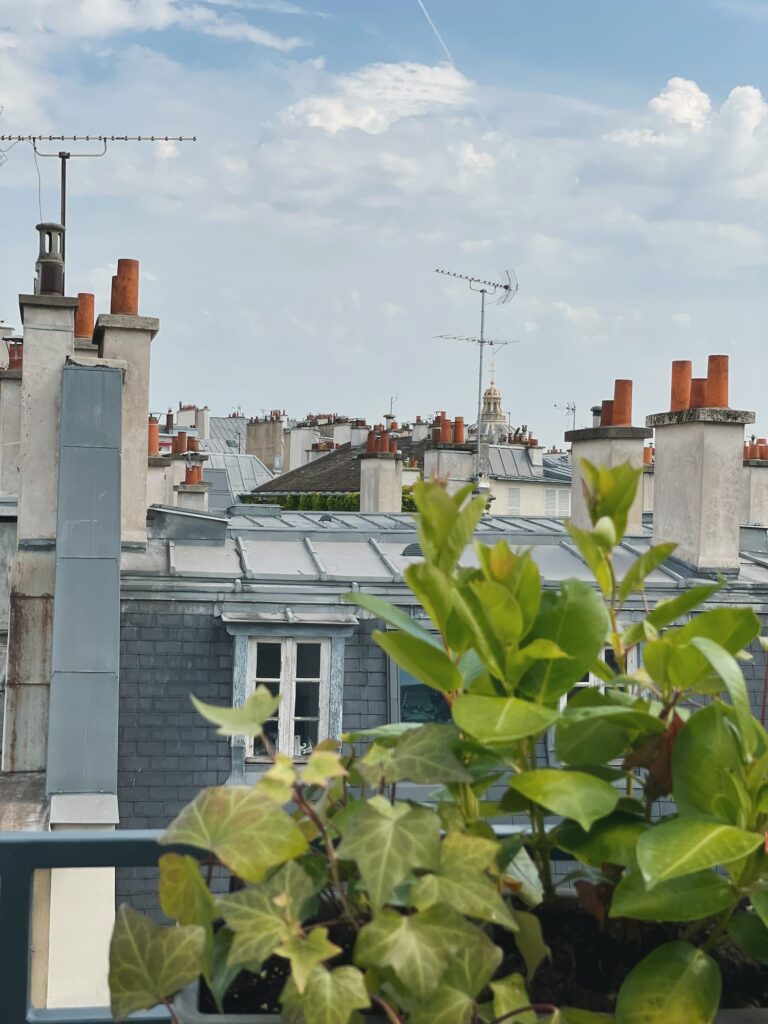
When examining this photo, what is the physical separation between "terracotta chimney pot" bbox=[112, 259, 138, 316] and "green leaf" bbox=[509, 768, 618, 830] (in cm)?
798

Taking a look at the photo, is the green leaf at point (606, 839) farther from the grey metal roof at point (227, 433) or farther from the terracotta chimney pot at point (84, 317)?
the grey metal roof at point (227, 433)

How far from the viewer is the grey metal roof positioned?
2163 inches

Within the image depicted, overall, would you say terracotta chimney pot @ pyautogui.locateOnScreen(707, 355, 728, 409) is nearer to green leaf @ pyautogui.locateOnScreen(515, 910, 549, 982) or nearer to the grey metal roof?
green leaf @ pyautogui.locateOnScreen(515, 910, 549, 982)

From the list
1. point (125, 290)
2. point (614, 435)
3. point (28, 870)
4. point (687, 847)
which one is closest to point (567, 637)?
point (687, 847)

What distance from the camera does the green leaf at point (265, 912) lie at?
129 cm

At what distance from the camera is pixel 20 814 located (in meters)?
6.64

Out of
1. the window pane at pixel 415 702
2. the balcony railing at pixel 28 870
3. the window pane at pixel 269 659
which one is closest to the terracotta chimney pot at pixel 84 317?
the window pane at pixel 269 659

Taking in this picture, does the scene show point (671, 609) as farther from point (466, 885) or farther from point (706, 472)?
point (706, 472)

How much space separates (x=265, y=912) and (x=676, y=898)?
0.42 m

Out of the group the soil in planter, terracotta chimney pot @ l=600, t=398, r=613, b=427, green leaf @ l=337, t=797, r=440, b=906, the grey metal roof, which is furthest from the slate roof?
green leaf @ l=337, t=797, r=440, b=906

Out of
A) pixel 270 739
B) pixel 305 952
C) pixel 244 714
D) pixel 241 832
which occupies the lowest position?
pixel 270 739

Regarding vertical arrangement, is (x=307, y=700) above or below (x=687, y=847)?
below

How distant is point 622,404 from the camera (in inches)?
436

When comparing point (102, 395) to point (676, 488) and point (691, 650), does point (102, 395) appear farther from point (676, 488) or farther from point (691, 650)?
point (691, 650)
